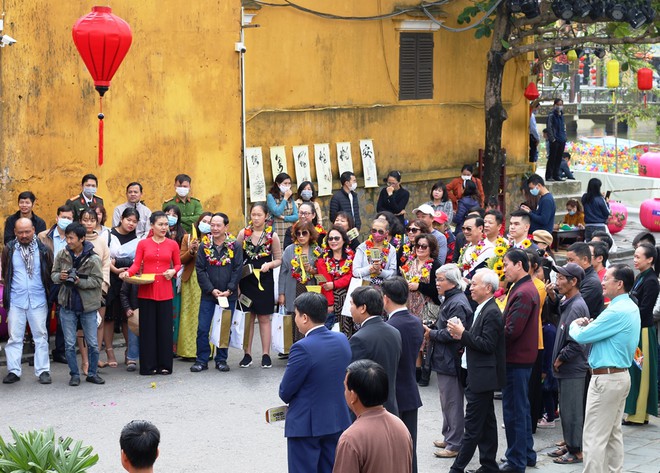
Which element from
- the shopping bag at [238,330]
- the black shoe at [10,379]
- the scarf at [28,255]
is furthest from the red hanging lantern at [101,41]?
the black shoe at [10,379]

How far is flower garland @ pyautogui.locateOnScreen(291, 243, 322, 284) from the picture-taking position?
1294 centimetres

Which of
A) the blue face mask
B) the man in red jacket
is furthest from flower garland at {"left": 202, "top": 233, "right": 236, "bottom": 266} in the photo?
→ the man in red jacket

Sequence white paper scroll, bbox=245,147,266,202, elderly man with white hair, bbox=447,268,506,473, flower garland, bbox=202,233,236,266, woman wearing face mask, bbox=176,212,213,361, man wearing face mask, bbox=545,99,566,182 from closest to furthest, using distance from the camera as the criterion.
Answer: elderly man with white hair, bbox=447,268,506,473 → flower garland, bbox=202,233,236,266 → woman wearing face mask, bbox=176,212,213,361 → white paper scroll, bbox=245,147,266,202 → man wearing face mask, bbox=545,99,566,182

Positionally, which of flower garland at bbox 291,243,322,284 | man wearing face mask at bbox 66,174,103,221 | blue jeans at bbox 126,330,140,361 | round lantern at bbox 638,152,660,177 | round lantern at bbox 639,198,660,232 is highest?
man wearing face mask at bbox 66,174,103,221

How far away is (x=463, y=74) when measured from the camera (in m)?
21.7

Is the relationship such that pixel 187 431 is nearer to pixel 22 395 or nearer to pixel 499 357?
pixel 22 395

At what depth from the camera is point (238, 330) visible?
43.1 ft

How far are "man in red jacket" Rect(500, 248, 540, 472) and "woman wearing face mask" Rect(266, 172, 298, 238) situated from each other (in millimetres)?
6311

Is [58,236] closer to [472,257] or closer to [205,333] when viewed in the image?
[205,333]

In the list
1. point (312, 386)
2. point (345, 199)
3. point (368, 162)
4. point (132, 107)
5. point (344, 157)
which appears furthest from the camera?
point (368, 162)

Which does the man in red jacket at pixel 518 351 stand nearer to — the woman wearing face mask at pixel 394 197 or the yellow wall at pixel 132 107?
the yellow wall at pixel 132 107

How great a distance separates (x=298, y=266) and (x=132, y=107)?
3.65 meters

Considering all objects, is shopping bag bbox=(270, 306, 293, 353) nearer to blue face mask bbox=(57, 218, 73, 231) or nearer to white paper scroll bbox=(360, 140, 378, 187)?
blue face mask bbox=(57, 218, 73, 231)

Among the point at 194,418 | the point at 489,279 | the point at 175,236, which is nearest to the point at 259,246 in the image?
the point at 175,236
